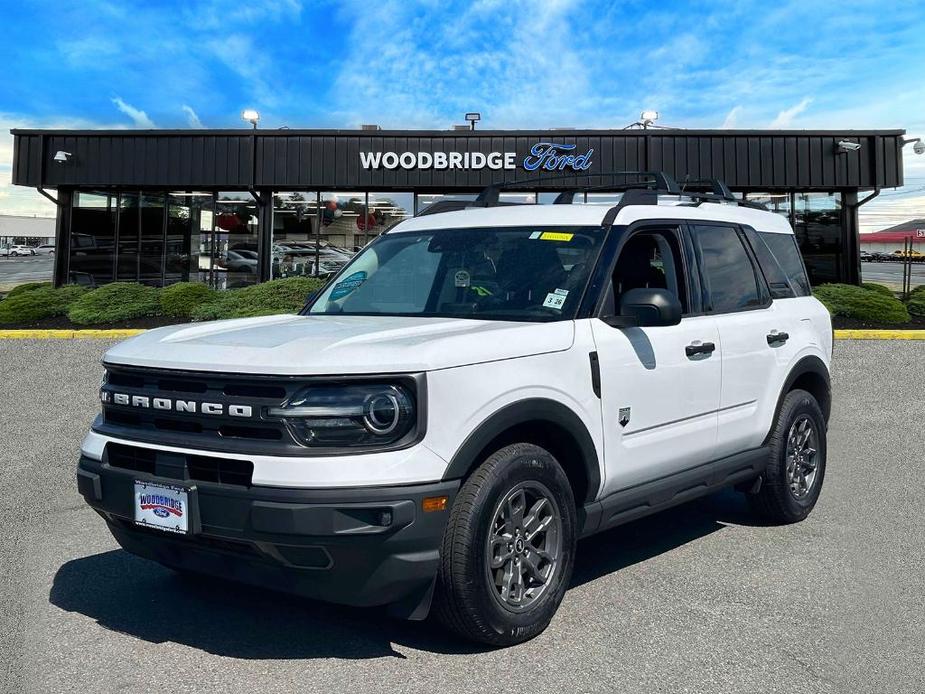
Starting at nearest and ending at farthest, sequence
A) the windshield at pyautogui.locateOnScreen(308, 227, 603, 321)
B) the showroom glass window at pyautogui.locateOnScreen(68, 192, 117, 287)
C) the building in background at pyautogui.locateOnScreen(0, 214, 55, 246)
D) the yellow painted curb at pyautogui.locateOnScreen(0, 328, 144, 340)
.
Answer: the windshield at pyautogui.locateOnScreen(308, 227, 603, 321), the yellow painted curb at pyautogui.locateOnScreen(0, 328, 144, 340), the showroom glass window at pyautogui.locateOnScreen(68, 192, 117, 287), the building in background at pyautogui.locateOnScreen(0, 214, 55, 246)

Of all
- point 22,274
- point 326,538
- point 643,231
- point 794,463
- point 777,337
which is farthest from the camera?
point 22,274

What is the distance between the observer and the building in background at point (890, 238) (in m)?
121

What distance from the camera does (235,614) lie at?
13.6ft

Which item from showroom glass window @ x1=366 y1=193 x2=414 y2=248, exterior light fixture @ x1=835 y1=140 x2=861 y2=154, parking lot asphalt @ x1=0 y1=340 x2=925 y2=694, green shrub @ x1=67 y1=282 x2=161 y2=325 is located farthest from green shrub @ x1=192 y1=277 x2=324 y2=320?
exterior light fixture @ x1=835 y1=140 x2=861 y2=154

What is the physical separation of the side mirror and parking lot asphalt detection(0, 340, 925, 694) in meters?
1.43

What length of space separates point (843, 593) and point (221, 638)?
3.15 meters

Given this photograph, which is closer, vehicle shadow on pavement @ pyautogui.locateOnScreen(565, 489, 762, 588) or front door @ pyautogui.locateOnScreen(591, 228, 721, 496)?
front door @ pyautogui.locateOnScreen(591, 228, 721, 496)

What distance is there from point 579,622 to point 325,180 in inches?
731

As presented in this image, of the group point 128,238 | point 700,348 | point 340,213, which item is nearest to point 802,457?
point 700,348

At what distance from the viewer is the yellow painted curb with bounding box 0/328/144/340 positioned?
41.8ft

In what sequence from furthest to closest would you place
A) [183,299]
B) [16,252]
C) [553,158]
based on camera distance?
[16,252]
[553,158]
[183,299]

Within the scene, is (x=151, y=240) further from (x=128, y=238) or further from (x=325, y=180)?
(x=325, y=180)

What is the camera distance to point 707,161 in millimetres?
20922

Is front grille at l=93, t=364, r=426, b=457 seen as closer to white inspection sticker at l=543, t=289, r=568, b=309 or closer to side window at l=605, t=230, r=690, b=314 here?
white inspection sticker at l=543, t=289, r=568, b=309
